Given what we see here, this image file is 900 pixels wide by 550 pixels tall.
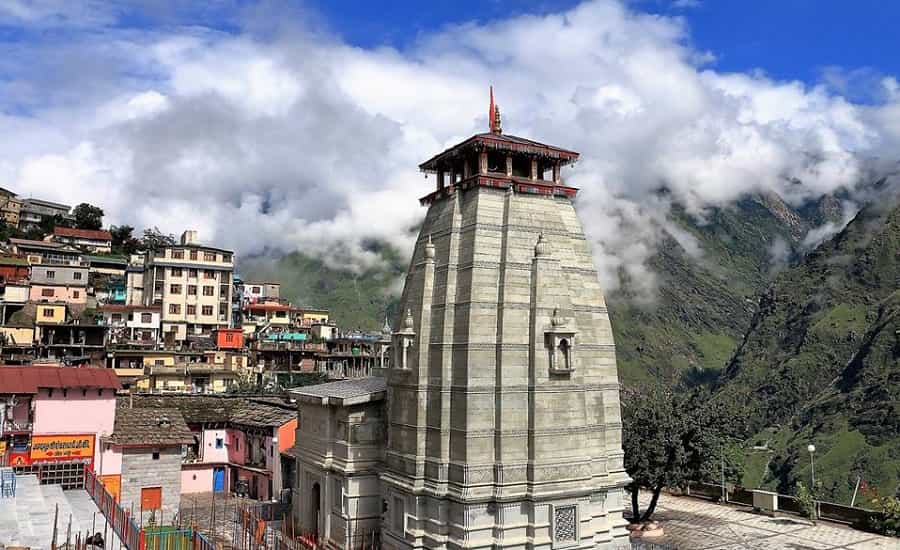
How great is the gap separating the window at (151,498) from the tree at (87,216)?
8224cm

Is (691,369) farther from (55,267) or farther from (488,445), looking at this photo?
(488,445)

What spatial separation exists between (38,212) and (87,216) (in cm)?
1273

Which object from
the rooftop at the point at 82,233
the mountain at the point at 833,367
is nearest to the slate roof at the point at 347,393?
the mountain at the point at 833,367

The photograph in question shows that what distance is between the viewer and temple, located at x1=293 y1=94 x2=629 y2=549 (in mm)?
26703

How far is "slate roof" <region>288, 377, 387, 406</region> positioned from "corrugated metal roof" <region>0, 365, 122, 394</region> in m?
10.0

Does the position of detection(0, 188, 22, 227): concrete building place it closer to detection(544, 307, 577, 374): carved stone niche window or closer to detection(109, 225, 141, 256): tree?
detection(109, 225, 141, 256): tree

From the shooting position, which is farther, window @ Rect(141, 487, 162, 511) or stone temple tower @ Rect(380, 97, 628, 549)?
window @ Rect(141, 487, 162, 511)

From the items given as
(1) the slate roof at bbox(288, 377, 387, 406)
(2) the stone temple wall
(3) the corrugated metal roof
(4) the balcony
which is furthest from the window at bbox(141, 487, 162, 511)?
(2) the stone temple wall

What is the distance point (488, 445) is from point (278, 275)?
138389 millimetres

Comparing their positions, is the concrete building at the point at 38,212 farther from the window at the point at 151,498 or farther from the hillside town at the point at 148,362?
the window at the point at 151,498

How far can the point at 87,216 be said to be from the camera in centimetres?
10700

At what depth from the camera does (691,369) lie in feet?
491

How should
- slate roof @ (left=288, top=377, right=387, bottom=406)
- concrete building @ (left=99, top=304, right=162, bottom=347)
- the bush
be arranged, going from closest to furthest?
slate roof @ (left=288, top=377, right=387, bottom=406) → the bush → concrete building @ (left=99, top=304, right=162, bottom=347)

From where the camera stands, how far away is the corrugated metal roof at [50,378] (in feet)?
114
